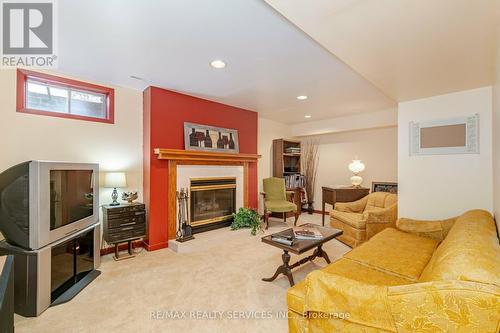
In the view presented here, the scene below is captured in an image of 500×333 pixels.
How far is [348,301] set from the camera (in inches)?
46.5

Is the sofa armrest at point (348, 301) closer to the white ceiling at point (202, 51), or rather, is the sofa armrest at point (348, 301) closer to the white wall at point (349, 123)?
the white ceiling at point (202, 51)

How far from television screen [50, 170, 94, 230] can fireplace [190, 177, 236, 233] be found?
1544 millimetres

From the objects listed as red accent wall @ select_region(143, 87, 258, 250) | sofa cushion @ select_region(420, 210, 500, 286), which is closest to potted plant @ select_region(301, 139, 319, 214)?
red accent wall @ select_region(143, 87, 258, 250)

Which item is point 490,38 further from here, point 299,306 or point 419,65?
point 299,306

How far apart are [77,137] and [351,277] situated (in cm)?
352

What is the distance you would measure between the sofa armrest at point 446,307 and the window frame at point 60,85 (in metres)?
3.74

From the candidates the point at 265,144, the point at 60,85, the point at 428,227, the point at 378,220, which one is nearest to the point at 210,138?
the point at 265,144

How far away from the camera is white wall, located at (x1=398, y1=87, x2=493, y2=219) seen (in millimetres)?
2631

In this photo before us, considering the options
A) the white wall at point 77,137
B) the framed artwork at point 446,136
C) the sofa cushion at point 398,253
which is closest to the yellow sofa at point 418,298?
the sofa cushion at point 398,253

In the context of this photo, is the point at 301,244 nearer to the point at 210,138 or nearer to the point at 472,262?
the point at 472,262

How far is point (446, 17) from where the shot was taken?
1396mm

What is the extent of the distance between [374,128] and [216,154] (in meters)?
3.49

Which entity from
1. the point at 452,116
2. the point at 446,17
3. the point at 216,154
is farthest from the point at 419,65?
the point at 216,154

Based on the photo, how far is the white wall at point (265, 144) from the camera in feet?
18.0
